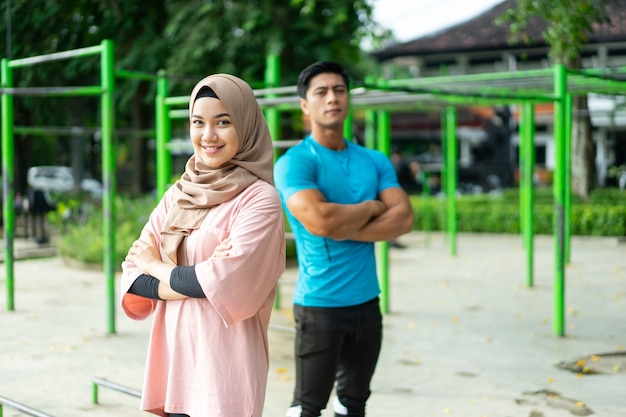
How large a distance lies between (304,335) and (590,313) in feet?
15.9

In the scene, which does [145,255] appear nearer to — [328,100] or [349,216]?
[349,216]

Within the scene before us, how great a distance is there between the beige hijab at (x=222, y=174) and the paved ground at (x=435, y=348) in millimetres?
2357

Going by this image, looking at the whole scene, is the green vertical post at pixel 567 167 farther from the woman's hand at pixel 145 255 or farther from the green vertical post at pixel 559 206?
the woman's hand at pixel 145 255

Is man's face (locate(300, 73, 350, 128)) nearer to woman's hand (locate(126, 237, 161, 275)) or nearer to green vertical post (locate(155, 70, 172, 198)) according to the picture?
woman's hand (locate(126, 237, 161, 275))

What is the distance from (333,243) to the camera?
335 centimetres

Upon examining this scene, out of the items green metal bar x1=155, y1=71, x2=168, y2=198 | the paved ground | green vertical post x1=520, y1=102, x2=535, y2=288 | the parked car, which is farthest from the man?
the parked car

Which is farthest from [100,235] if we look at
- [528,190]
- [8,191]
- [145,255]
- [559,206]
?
[145,255]

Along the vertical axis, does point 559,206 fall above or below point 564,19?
below

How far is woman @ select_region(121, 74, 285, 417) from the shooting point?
7.32ft

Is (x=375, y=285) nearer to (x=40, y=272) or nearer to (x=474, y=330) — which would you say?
(x=474, y=330)

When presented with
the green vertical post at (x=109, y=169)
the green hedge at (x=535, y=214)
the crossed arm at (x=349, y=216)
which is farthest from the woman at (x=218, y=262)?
the green hedge at (x=535, y=214)

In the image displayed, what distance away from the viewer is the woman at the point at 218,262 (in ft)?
7.32

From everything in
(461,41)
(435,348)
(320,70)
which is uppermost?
(461,41)

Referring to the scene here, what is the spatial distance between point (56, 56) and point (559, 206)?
13.1ft
